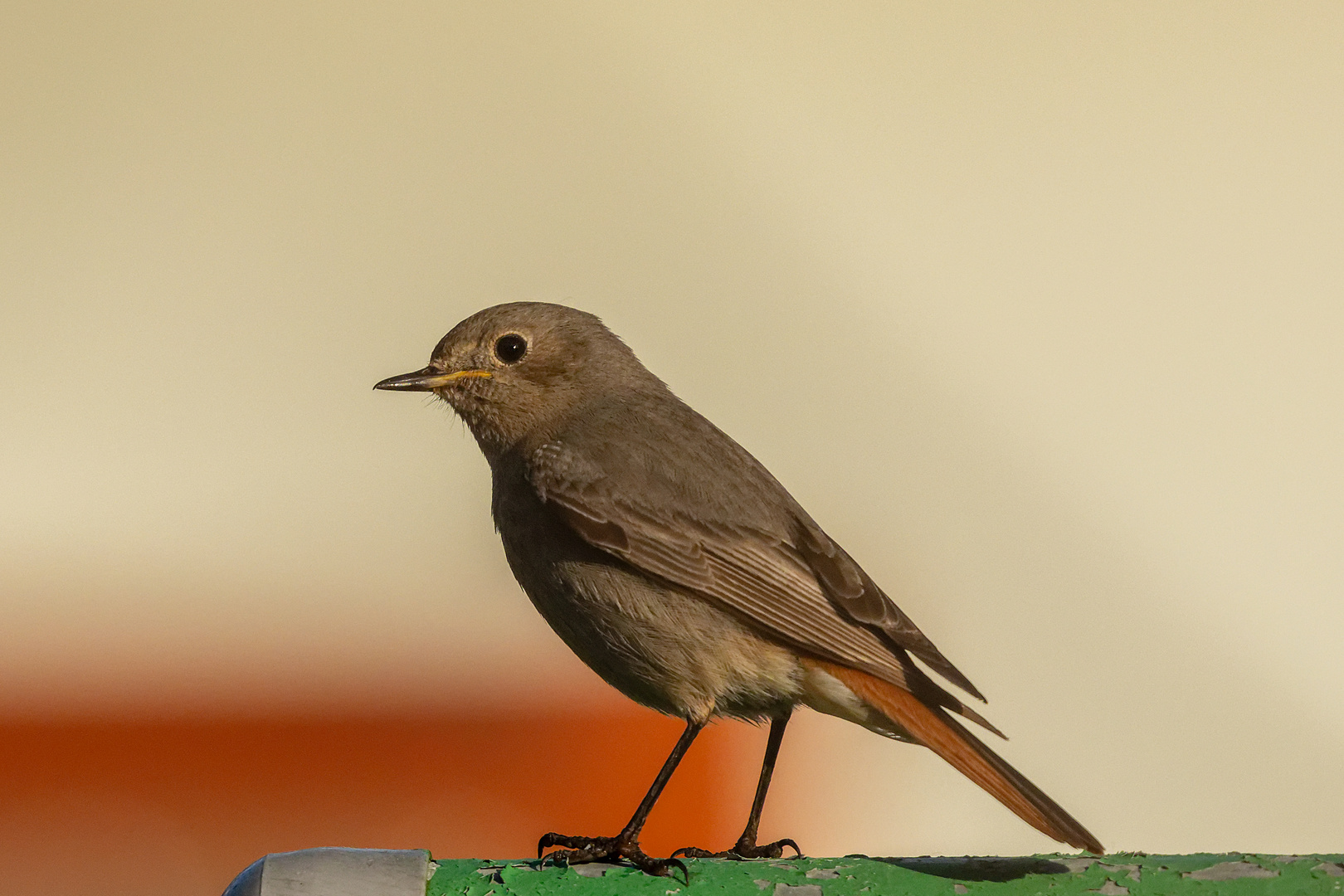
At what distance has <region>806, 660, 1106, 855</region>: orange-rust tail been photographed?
303 cm

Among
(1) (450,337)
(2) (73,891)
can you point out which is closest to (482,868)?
(1) (450,337)

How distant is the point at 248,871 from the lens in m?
2.52

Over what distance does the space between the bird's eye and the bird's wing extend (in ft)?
1.64

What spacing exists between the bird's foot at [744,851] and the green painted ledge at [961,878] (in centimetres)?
87

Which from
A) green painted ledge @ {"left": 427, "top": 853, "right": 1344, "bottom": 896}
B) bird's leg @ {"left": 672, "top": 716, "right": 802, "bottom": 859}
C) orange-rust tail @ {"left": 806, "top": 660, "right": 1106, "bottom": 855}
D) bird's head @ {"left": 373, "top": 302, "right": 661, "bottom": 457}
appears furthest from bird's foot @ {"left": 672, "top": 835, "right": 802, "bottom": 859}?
bird's head @ {"left": 373, "top": 302, "right": 661, "bottom": 457}

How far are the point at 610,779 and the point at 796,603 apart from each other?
122 inches

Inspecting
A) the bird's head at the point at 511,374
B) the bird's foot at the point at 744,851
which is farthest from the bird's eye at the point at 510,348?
the bird's foot at the point at 744,851

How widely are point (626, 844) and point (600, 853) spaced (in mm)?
105

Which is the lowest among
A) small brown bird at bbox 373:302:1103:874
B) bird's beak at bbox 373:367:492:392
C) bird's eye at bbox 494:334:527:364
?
small brown bird at bbox 373:302:1103:874

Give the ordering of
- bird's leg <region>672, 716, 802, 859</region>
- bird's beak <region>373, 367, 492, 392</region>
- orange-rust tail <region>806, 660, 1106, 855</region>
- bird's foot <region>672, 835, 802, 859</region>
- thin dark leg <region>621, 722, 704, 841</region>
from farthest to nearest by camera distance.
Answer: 1. bird's beak <region>373, 367, 492, 392</region>
2. bird's leg <region>672, 716, 802, 859</region>
3. bird's foot <region>672, 835, 802, 859</region>
4. thin dark leg <region>621, 722, 704, 841</region>
5. orange-rust tail <region>806, 660, 1106, 855</region>

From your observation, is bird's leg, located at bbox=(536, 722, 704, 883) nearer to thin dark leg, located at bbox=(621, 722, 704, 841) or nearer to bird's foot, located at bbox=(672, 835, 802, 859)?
thin dark leg, located at bbox=(621, 722, 704, 841)

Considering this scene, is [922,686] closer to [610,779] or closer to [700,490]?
[700,490]

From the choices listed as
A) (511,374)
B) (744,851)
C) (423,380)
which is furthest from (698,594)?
(423,380)

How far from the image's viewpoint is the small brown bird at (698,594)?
11.7 feet
